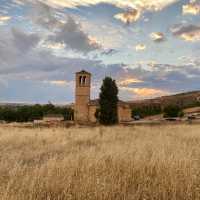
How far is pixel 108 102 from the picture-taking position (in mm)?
45062

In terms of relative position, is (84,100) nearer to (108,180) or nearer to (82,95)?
(82,95)

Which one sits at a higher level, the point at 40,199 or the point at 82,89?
the point at 82,89

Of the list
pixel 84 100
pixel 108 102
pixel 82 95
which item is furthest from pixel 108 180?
pixel 84 100

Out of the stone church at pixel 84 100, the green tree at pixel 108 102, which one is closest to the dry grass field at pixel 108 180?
the green tree at pixel 108 102

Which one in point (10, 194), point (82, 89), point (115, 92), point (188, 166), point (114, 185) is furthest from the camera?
point (82, 89)

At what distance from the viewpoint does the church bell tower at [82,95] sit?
6438 centimetres

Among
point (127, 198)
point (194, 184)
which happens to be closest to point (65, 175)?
Answer: point (127, 198)

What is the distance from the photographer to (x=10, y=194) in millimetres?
4270

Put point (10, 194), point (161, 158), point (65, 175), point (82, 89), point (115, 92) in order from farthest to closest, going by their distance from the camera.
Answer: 1. point (82, 89)
2. point (115, 92)
3. point (161, 158)
4. point (65, 175)
5. point (10, 194)

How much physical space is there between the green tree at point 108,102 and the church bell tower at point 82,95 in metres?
18.4

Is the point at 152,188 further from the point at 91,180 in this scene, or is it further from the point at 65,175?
the point at 65,175

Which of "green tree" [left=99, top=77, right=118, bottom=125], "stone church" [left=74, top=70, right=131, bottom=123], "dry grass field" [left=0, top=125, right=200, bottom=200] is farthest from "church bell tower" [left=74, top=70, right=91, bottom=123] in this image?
"dry grass field" [left=0, top=125, right=200, bottom=200]

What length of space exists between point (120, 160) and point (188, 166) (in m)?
1.32

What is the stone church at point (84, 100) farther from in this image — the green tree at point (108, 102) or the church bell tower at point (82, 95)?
the green tree at point (108, 102)
